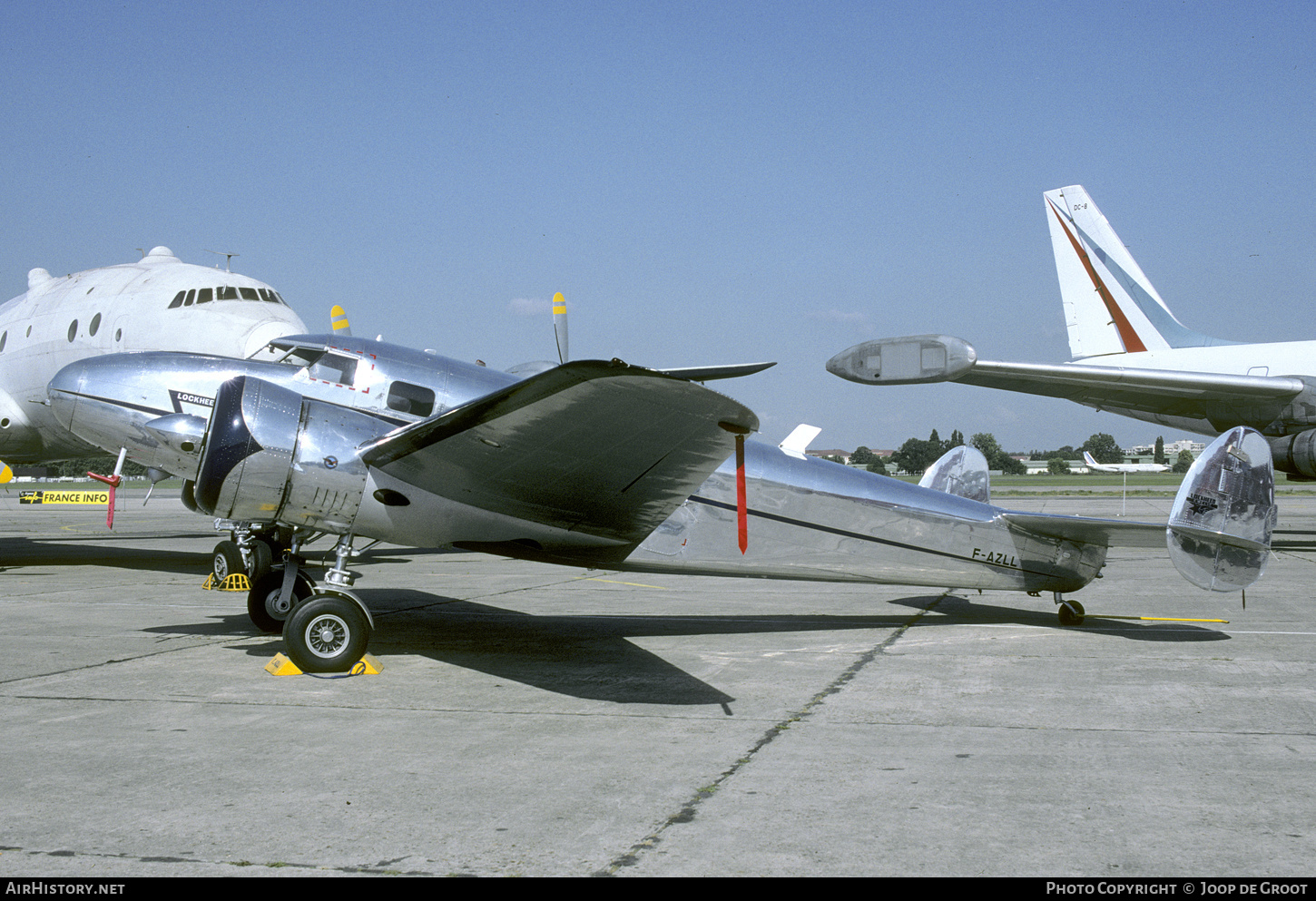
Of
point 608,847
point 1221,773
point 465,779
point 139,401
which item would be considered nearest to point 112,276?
point 139,401

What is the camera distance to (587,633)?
939 centimetres

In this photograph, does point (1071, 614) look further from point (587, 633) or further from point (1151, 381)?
point (1151, 381)

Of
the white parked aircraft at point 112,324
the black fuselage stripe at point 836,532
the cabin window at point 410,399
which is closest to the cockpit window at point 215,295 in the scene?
the white parked aircraft at point 112,324

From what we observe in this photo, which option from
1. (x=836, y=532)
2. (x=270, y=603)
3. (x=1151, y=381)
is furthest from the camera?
(x=1151, y=381)

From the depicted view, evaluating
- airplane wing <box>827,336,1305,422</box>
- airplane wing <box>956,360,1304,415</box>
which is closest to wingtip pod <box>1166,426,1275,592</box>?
airplane wing <box>827,336,1305,422</box>

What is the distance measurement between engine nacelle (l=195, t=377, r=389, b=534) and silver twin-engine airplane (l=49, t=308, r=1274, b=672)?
0.01m

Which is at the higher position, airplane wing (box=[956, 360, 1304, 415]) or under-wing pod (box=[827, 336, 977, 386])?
under-wing pod (box=[827, 336, 977, 386])

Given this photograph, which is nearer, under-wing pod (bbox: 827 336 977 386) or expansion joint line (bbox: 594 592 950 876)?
expansion joint line (bbox: 594 592 950 876)

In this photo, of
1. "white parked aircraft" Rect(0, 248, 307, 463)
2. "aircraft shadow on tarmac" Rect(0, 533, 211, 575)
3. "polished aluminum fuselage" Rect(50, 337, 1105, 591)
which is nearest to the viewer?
"polished aluminum fuselage" Rect(50, 337, 1105, 591)

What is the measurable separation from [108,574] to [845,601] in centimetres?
1161

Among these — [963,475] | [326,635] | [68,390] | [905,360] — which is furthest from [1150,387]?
[68,390]

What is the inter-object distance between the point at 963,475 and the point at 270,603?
7.47m

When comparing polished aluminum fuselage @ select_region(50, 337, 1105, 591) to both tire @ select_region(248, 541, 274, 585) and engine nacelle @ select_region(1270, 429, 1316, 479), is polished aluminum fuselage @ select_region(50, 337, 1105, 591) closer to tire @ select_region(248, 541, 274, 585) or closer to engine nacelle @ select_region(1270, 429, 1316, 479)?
tire @ select_region(248, 541, 274, 585)

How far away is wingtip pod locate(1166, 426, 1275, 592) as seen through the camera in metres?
8.31
